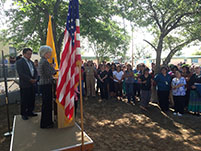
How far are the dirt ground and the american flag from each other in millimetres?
1450

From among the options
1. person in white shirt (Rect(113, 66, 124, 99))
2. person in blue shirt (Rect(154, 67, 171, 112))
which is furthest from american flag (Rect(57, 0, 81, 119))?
person in white shirt (Rect(113, 66, 124, 99))

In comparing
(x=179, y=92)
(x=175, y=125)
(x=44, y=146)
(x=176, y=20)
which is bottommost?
(x=175, y=125)

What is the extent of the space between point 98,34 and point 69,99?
6.38 meters

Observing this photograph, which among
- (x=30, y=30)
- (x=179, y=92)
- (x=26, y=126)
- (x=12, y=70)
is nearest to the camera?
(x=26, y=126)

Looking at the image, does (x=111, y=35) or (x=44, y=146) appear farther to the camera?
(x=111, y=35)

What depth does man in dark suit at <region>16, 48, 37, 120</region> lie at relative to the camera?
4.32 meters

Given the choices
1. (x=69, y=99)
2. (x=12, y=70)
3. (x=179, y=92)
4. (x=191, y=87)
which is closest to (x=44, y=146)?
(x=69, y=99)

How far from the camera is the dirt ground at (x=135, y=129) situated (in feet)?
12.4

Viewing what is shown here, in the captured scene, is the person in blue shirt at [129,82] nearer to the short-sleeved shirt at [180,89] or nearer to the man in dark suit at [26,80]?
the short-sleeved shirt at [180,89]

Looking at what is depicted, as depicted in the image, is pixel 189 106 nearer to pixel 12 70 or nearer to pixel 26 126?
pixel 26 126

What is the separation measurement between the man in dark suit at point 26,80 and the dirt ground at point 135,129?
3.12 ft

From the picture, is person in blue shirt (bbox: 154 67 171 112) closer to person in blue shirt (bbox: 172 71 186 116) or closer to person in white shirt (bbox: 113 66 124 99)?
person in blue shirt (bbox: 172 71 186 116)

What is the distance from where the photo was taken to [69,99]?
11.7 feet

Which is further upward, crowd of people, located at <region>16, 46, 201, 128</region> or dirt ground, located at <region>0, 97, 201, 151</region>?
crowd of people, located at <region>16, 46, 201, 128</region>
